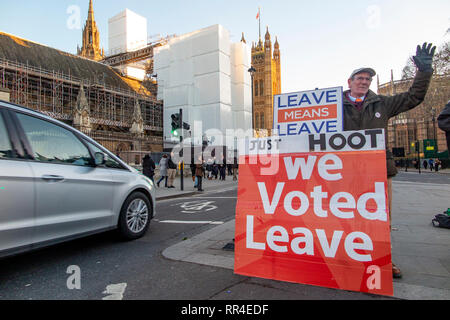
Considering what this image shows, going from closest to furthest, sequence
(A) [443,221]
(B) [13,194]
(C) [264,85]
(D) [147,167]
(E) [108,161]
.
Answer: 1. (B) [13,194]
2. (E) [108,161]
3. (A) [443,221]
4. (D) [147,167]
5. (C) [264,85]

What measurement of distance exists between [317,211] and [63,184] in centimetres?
278

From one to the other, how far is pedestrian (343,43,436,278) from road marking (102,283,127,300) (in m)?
2.92

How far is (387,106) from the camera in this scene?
11.2 feet

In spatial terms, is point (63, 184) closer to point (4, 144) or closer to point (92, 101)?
point (4, 144)

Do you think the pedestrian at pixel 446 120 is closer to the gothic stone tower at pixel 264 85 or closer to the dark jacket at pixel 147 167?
the dark jacket at pixel 147 167

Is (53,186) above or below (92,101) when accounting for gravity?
below

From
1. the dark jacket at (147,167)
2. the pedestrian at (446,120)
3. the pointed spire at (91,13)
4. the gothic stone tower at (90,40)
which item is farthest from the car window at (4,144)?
the pointed spire at (91,13)

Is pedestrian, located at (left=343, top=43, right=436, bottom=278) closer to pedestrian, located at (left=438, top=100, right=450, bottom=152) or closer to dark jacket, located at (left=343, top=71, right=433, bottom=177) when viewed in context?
dark jacket, located at (left=343, top=71, right=433, bottom=177)

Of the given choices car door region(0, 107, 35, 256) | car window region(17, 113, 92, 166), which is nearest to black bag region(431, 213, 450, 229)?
car window region(17, 113, 92, 166)

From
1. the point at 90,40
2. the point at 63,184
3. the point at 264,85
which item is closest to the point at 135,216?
the point at 63,184

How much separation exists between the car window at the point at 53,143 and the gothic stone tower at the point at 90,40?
72.5m

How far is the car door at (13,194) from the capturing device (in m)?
2.80

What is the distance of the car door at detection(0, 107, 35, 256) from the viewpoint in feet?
9.18

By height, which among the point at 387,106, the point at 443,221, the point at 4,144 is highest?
the point at 387,106
